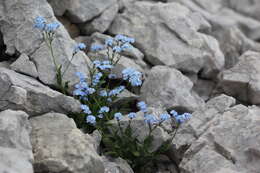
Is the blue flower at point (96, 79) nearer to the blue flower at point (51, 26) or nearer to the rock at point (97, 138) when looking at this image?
the rock at point (97, 138)

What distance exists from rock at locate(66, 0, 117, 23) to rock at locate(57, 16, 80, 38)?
95 millimetres

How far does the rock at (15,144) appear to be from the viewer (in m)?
5.47

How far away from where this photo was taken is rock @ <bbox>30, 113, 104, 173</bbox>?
620cm

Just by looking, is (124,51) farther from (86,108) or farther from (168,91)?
(86,108)

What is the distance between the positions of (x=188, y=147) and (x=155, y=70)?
5.56 feet

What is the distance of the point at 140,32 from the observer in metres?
9.75

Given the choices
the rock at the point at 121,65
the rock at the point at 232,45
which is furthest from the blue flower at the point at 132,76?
the rock at the point at 232,45

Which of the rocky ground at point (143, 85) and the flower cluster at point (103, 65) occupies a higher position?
the flower cluster at point (103, 65)

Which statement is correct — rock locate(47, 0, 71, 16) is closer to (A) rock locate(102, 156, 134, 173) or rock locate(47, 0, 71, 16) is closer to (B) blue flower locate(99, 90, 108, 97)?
(B) blue flower locate(99, 90, 108, 97)

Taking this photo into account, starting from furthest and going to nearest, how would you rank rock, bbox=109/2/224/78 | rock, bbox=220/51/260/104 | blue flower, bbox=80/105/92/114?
rock, bbox=109/2/224/78 < rock, bbox=220/51/260/104 < blue flower, bbox=80/105/92/114

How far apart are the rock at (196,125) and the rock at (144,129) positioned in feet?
0.71

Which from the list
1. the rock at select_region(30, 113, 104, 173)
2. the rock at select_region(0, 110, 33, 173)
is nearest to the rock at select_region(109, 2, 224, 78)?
the rock at select_region(30, 113, 104, 173)

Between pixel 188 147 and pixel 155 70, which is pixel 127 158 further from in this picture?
pixel 155 70

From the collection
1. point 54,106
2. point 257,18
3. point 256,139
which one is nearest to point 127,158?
point 54,106
